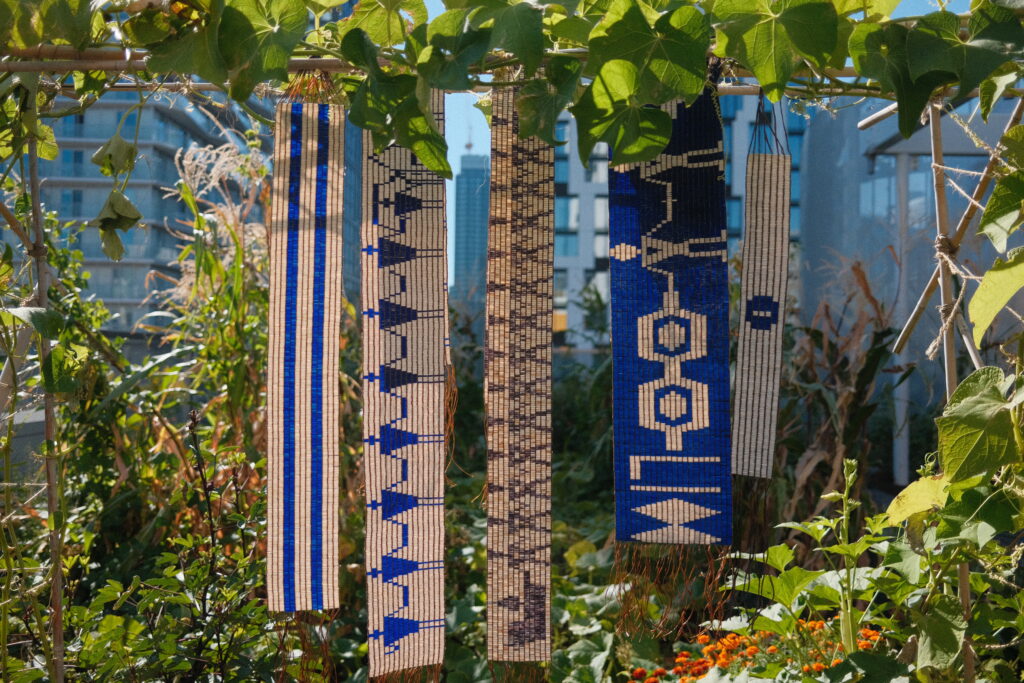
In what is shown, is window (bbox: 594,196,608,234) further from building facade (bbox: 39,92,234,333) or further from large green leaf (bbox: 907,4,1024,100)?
large green leaf (bbox: 907,4,1024,100)

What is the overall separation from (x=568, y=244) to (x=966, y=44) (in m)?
6.21

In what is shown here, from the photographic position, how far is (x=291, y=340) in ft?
4.88

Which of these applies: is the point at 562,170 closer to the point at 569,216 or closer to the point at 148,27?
the point at 569,216

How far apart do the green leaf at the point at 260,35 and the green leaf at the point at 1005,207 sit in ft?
3.12

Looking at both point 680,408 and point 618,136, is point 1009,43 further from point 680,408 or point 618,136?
point 680,408

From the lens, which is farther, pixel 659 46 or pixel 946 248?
pixel 946 248

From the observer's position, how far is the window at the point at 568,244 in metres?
7.28

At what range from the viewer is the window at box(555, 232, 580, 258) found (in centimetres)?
728

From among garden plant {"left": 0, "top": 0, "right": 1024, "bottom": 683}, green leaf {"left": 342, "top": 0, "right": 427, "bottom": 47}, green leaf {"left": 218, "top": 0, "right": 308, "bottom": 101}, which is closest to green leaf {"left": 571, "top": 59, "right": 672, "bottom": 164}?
garden plant {"left": 0, "top": 0, "right": 1024, "bottom": 683}

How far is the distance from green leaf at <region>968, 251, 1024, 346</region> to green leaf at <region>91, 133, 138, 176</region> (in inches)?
50.7

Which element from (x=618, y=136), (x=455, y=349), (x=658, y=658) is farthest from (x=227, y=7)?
(x=455, y=349)

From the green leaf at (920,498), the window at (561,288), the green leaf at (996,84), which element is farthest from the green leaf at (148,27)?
the window at (561,288)

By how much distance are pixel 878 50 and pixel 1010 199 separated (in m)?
0.27

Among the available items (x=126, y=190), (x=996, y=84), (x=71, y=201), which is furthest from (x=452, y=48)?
(x=126, y=190)
